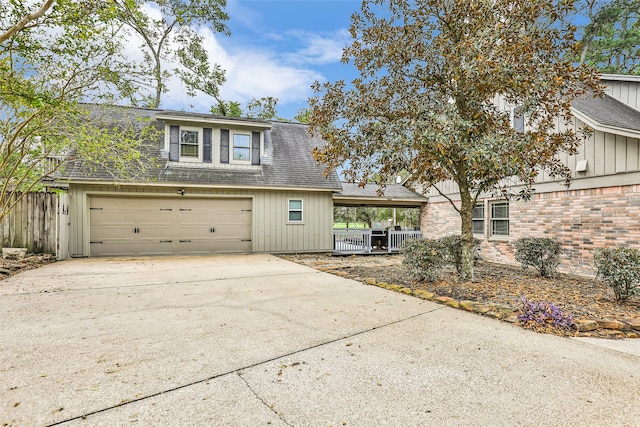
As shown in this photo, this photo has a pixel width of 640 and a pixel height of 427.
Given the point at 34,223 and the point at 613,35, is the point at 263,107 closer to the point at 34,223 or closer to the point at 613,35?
the point at 34,223

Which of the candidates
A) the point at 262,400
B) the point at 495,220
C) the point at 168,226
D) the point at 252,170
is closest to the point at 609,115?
the point at 495,220

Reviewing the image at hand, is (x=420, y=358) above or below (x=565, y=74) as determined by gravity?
below

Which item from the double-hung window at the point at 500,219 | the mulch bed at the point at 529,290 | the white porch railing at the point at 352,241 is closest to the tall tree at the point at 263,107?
the white porch railing at the point at 352,241

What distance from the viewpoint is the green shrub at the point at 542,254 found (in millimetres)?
6883

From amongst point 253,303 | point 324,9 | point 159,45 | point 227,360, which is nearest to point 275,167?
point 324,9

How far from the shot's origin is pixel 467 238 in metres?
6.12

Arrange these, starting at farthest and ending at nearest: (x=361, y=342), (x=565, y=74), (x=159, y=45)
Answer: (x=159, y=45) → (x=565, y=74) → (x=361, y=342)

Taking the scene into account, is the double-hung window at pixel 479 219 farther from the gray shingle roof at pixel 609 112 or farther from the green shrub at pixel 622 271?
the green shrub at pixel 622 271

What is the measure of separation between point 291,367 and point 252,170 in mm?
9578

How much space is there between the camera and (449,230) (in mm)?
12016

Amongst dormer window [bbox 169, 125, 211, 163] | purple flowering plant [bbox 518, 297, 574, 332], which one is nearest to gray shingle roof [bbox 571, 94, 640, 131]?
purple flowering plant [bbox 518, 297, 574, 332]

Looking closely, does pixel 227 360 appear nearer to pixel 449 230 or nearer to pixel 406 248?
pixel 406 248

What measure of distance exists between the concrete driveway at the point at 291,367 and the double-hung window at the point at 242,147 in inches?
295

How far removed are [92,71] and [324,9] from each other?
28.6 feet
